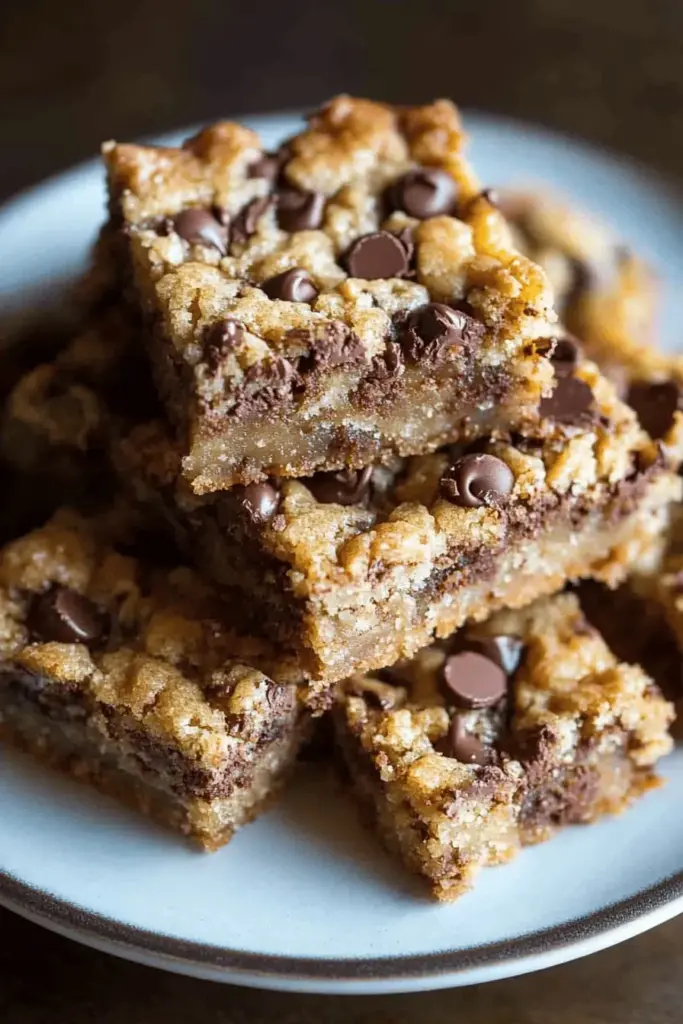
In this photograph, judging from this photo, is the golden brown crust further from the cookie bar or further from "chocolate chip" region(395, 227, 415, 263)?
"chocolate chip" region(395, 227, 415, 263)

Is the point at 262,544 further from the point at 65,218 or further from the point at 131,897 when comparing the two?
the point at 65,218

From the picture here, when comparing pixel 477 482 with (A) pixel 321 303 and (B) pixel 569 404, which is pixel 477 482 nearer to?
(B) pixel 569 404

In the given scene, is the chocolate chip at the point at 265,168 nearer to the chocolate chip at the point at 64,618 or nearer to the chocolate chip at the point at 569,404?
the chocolate chip at the point at 569,404

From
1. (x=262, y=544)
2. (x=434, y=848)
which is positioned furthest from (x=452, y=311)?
(x=434, y=848)

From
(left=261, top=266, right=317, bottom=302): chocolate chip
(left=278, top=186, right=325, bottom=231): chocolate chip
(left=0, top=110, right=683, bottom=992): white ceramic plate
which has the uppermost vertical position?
(left=278, top=186, right=325, bottom=231): chocolate chip

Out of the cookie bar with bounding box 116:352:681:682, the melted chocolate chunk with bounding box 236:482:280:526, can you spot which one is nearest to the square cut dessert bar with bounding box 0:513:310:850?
the cookie bar with bounding box 116:352:681:682

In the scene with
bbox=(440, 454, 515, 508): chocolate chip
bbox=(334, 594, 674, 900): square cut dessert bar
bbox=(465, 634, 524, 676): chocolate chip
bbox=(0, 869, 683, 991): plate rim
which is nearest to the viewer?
bbox=(0, 869, 683, 991): plate rim
